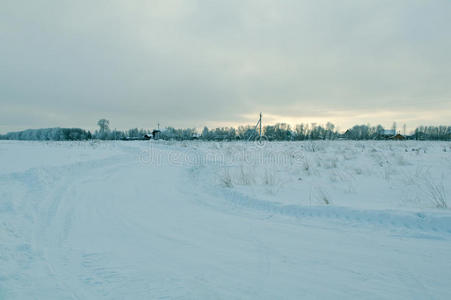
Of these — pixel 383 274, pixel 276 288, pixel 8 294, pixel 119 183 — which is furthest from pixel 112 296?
pixel 119 183

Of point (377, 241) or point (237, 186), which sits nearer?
point (377, 241)

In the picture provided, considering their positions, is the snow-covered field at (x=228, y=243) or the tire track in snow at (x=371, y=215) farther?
the tire track in snow at (x=371, y=215)

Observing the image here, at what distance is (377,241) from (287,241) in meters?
1.45

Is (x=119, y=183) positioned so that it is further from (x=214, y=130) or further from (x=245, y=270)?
(x=214, y=130)

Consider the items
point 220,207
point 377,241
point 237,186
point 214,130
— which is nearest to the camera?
point 377,241

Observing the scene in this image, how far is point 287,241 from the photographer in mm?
3949

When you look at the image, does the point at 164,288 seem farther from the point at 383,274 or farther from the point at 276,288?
the point at 383,274

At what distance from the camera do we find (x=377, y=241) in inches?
152

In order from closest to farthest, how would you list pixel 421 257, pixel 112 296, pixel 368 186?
pixel 112 296, pixel 421 257, pixel 368 186

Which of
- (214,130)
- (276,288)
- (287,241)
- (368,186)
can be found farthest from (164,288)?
(214,130)

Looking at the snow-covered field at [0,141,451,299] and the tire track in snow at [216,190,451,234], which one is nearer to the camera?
the snow-covered field at [0,141,451,299]

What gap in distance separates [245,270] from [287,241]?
3.89ft

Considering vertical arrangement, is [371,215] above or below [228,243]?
above

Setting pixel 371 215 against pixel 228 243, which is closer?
pixel 228 243
